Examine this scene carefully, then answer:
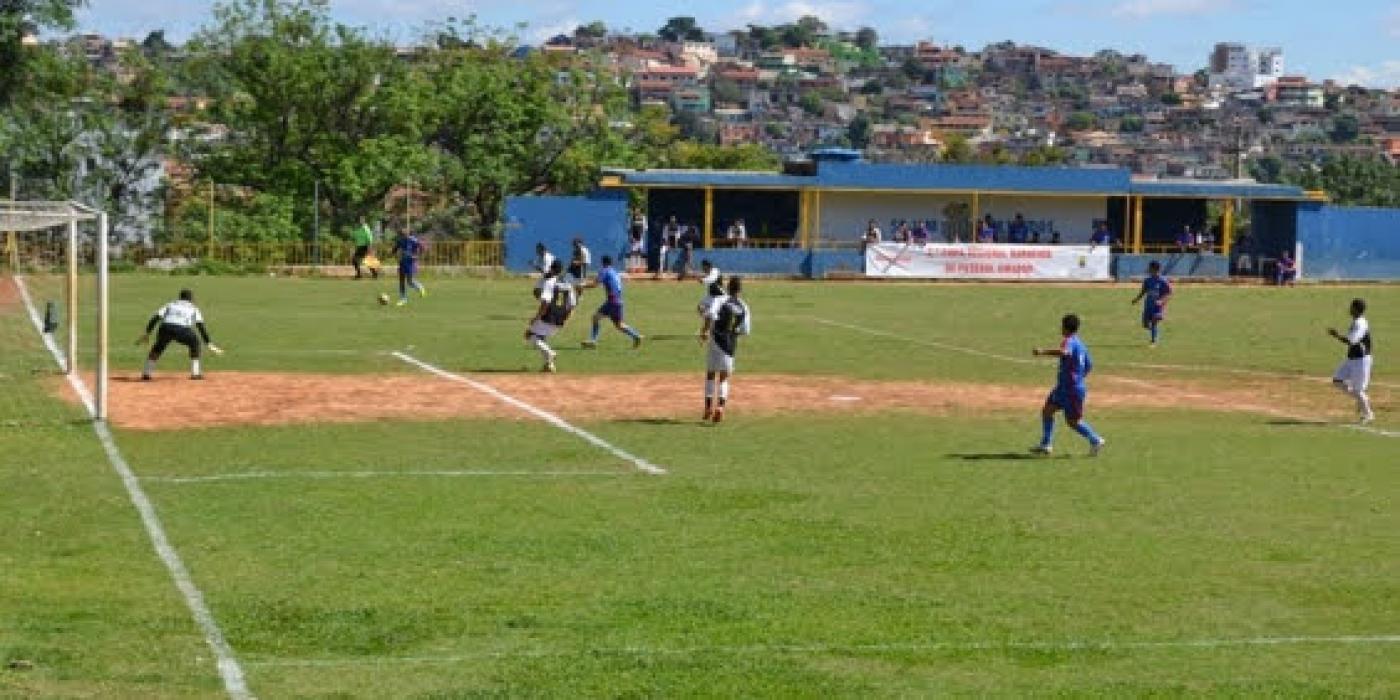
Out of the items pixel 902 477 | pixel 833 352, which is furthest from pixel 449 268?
pixel 902 477

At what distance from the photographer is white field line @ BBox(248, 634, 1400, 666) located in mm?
12406

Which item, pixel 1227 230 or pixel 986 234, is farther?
pixel 1227 230

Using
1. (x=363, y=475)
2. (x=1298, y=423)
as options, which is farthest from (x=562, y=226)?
(x=363, y=475)

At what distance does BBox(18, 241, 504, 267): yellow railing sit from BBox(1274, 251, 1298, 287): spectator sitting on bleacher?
86.3 feet

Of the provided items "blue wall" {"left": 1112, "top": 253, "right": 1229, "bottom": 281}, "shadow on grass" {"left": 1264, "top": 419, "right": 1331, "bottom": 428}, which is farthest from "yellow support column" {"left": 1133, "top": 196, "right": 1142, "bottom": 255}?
"shadow on grass" {"left": 1264, "top": 419, "right": 1331, "bottom": 428}

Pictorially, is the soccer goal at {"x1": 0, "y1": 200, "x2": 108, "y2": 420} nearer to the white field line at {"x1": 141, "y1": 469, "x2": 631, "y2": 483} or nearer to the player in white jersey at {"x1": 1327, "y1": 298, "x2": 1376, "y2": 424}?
the white field line at {"x1": 141, "y1": 469, "x2": 631, "y2": 483}

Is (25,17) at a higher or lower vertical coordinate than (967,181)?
higher

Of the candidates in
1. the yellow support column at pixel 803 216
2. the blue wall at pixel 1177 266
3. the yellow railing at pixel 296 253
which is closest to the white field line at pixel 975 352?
the yellow railing at pixel 296 253

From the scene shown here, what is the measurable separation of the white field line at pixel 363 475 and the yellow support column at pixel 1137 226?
2141 inches

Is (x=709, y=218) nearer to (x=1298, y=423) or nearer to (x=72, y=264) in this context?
(x=1298, y=423)

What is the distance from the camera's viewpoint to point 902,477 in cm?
2092

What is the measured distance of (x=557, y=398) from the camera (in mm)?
28203

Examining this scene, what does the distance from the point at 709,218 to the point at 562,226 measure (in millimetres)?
5105

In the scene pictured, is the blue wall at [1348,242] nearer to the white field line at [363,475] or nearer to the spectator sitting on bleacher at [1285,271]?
the spectator sitting on bleacher at [1285,271]
